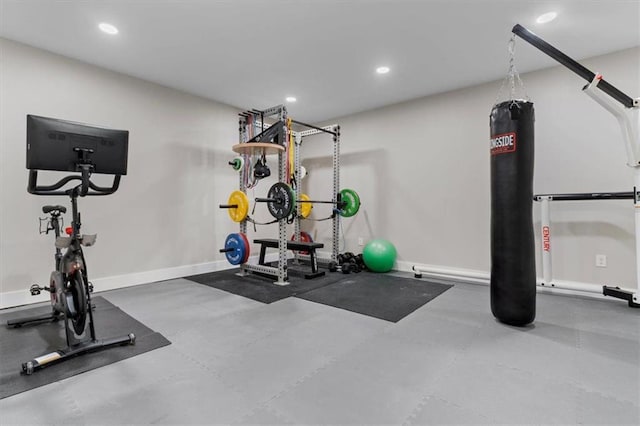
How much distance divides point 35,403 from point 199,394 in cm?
83

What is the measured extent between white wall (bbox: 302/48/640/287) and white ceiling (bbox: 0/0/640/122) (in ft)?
1.35

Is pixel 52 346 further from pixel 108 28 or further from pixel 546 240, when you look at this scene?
pixel 546 240

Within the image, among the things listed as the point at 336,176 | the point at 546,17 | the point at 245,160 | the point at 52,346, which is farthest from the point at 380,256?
the point at 52,346

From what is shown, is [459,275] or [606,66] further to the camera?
[459,275]

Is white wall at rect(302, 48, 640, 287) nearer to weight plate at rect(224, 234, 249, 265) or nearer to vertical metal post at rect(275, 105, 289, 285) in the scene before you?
vertical metal post at rect(275, 105, 289, 285)

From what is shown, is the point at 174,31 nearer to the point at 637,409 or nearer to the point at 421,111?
the point at 421,111

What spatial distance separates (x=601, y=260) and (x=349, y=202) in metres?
3.27

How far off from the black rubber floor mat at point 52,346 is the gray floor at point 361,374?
0.10m

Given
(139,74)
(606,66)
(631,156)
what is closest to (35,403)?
(139,74)

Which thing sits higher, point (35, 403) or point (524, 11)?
point (524, 11)

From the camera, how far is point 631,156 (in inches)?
104

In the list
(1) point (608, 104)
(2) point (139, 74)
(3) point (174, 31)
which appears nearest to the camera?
(1) point (608, 104)

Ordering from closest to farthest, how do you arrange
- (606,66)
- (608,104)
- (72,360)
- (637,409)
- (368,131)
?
(637,409) → (72,360) → (608,104) → (606,66) → (368,131)

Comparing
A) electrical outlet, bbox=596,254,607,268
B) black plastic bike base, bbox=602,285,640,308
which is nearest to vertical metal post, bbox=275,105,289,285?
black plastic bike base, bbox=602,285,640,308
